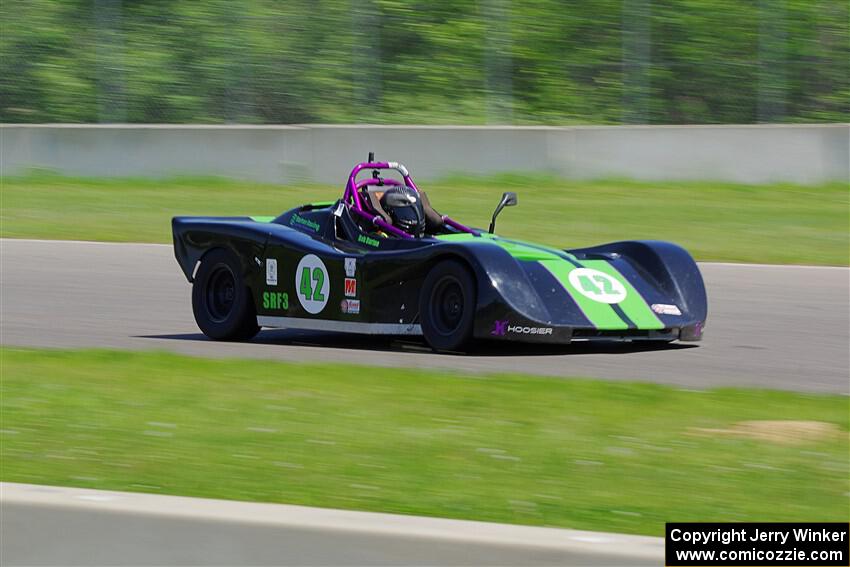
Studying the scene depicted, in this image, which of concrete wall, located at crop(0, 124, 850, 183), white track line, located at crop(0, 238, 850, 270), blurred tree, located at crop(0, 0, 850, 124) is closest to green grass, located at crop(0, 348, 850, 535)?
white track line, located at crop(0, 238, 850, 270)

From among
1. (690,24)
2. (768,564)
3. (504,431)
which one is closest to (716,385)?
(504,431)

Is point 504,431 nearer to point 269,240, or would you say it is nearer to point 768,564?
point 768,564

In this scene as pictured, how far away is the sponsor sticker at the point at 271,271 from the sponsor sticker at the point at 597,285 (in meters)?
2.23

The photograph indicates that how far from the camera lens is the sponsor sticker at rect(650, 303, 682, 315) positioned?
954 cm

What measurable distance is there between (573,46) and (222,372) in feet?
44.4

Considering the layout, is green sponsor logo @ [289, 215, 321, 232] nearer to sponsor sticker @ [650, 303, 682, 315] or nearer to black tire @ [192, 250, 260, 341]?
black tire @ [192, 250, 260, 341]

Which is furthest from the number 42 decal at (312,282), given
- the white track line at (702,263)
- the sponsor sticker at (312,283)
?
the white track line at (702,263)

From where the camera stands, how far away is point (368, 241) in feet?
33.2

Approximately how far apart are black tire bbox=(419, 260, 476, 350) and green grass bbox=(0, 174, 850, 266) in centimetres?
623

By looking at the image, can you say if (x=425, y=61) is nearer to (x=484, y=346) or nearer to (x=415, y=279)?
(x=484, y=346)

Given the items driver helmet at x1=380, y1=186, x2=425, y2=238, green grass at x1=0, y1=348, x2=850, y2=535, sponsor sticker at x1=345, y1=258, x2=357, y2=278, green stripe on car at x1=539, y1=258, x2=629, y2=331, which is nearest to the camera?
green grass at x1=0, y1=348, x2=850, y2=535

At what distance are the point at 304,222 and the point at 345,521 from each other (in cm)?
669

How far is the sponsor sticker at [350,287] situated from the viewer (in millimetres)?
9930

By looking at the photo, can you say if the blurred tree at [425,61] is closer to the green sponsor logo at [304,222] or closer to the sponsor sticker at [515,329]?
the green sponsor logo at [304,222]
